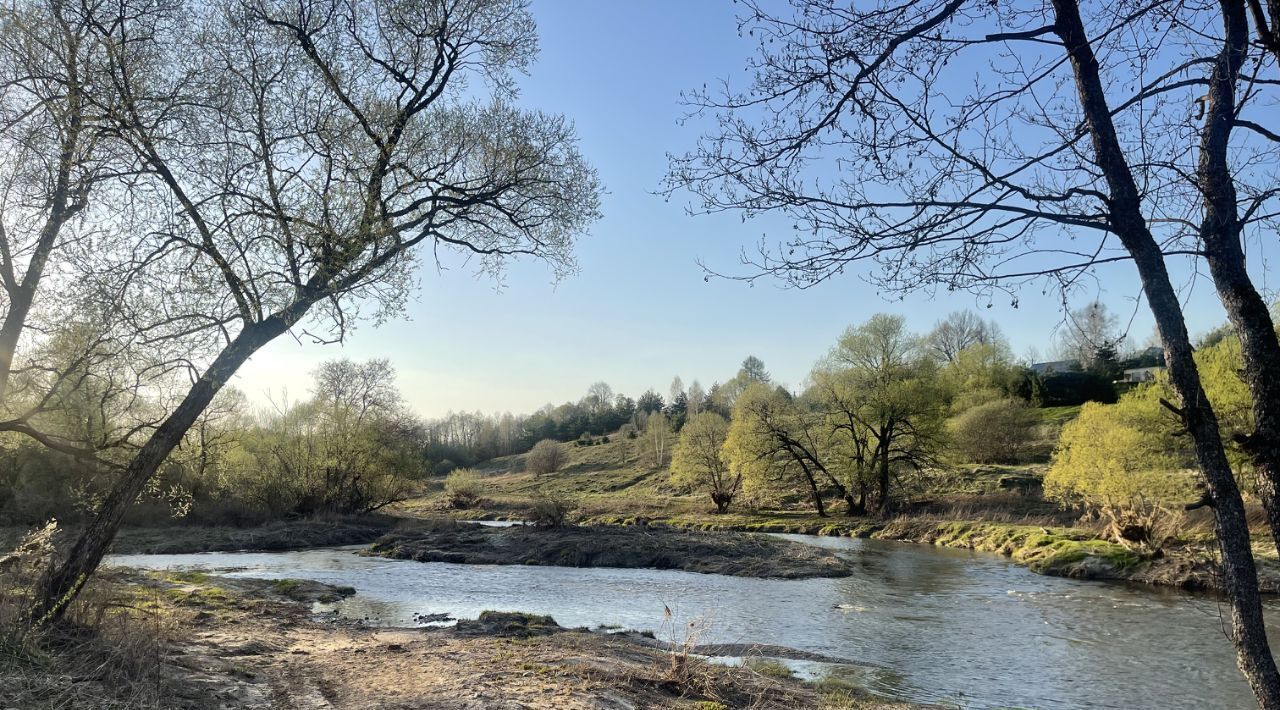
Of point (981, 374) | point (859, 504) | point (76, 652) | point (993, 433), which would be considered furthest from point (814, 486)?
point (76, 652)

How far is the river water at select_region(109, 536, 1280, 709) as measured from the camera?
36.6ft

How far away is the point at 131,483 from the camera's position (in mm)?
7359

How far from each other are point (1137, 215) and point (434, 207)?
8.03m

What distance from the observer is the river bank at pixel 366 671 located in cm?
573

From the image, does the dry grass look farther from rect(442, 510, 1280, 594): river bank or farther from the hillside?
the hillside

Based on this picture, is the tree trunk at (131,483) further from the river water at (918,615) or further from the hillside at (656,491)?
the hillside at (656,491)

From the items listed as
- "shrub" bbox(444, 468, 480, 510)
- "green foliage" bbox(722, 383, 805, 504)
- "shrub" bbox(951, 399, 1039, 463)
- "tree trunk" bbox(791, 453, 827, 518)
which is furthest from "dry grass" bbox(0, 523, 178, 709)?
"shrub" bbox(444, 468, 480, 510)

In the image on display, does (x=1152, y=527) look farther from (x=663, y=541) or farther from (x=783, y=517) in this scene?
(x=783, y=517)

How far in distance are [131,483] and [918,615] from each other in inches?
625

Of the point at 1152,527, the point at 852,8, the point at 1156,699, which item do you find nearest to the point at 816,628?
the point at 1156,699

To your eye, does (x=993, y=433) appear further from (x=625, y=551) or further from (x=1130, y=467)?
(x=625, y=551)

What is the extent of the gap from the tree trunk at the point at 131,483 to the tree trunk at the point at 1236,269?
8644mm

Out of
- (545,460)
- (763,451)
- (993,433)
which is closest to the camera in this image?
(763,451)

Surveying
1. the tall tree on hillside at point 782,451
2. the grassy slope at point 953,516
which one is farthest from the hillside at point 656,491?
the tall tree on hillside at point 782,451
